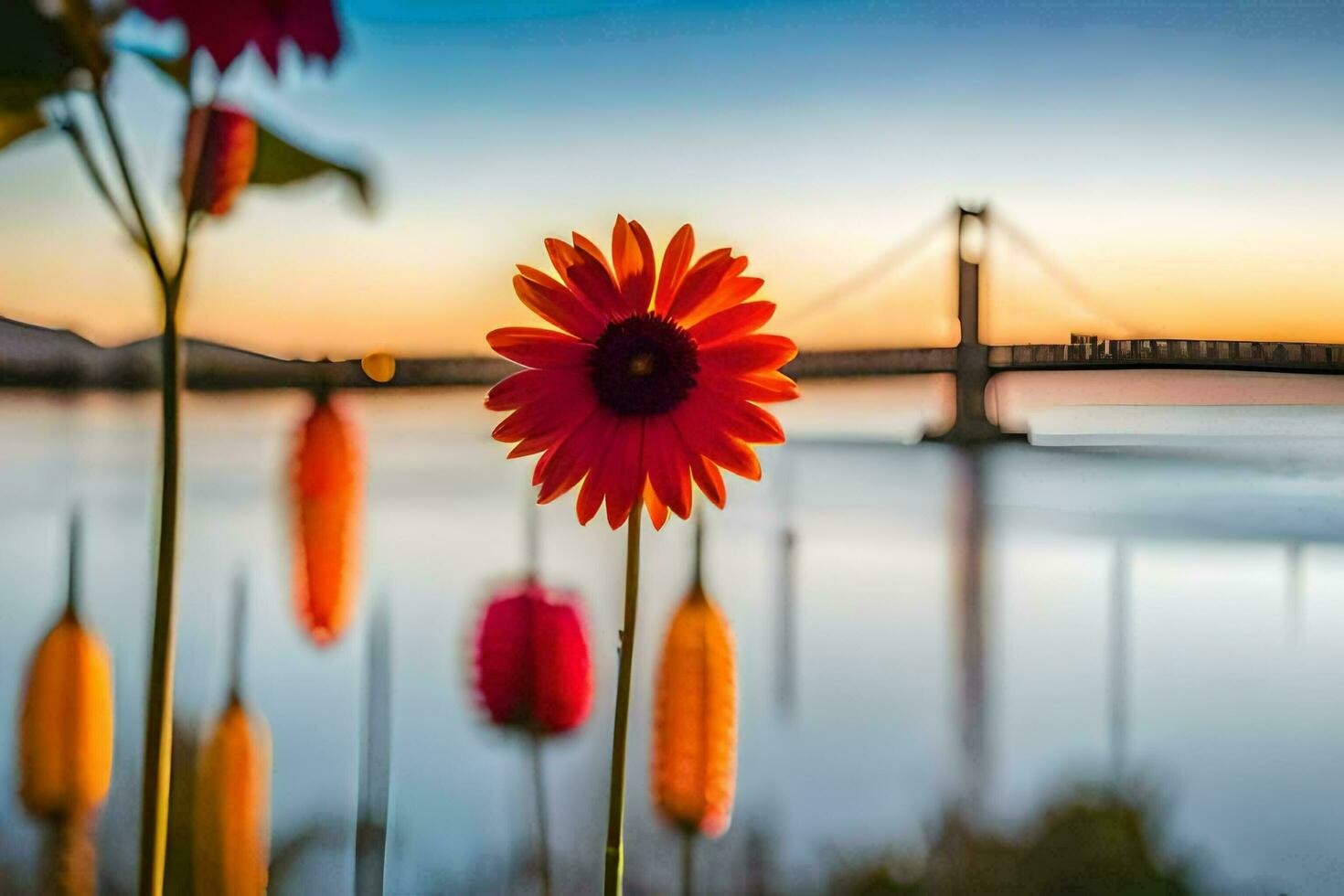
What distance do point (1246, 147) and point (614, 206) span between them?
43 centimetres

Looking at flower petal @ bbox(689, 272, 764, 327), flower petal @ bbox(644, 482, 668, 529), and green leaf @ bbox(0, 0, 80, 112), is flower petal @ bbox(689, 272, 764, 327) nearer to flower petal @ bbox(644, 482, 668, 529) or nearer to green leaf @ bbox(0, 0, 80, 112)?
flower petal @ bbox(644, 482, 668, 529)

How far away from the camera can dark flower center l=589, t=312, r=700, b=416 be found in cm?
54

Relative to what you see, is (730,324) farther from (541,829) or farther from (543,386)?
(541,829)

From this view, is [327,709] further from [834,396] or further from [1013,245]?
[1013,245]

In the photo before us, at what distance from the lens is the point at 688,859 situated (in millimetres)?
706

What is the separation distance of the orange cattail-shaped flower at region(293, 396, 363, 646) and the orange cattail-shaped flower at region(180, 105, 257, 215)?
14cm

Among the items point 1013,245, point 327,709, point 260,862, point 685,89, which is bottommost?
point 260,862

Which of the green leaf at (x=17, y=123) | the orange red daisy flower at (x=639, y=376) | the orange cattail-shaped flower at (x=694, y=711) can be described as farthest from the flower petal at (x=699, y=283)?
the green leaf at (x=17, y=123)

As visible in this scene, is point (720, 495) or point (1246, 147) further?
point (1246, 147)

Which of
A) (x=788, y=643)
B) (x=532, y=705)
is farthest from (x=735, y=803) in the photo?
(x=532, y=705)

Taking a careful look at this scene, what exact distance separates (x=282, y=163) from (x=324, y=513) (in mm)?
223

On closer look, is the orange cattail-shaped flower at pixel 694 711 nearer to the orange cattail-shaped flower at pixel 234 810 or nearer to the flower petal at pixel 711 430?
the flower petal at pixel 711 430

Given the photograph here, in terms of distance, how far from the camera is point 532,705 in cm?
64

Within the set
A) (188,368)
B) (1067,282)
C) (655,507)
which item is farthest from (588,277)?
(188,368)
